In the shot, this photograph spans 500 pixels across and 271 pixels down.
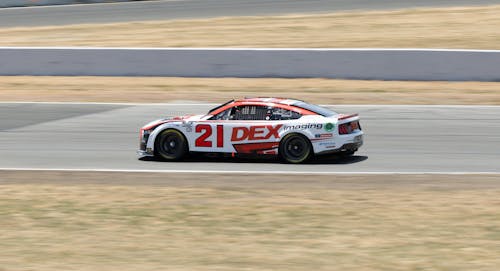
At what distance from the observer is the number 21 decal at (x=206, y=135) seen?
14.4 meters

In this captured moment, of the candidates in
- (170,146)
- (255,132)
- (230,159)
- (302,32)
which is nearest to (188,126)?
(170,146)

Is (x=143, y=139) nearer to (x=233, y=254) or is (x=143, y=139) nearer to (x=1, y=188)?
(x=1, y=188)

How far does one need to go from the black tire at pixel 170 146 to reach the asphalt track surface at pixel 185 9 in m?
20.4

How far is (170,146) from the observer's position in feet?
48.2

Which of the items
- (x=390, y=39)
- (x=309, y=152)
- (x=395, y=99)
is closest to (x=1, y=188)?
(x=309, y=152)

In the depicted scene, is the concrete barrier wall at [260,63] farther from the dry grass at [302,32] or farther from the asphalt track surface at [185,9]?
the asphalt track surface at [185,9]

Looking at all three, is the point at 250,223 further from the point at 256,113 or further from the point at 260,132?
the point at 256,113

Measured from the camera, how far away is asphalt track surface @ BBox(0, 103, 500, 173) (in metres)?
14.2

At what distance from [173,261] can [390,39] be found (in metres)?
21.1

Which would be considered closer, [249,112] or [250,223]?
[250,223]

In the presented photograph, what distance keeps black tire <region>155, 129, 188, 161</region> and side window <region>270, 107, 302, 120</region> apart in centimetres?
153

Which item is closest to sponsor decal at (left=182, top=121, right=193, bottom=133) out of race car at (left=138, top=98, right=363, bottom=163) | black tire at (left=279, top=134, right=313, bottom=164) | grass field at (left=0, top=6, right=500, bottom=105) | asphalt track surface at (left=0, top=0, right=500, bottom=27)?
race car at (left=138, top=98, right=363, bottom=163)

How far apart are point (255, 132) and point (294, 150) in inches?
26.7

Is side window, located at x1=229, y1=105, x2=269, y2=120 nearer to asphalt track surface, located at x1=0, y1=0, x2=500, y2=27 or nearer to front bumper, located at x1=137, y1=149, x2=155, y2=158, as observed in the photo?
front bumper, located at x1=137, y1=149, x2=155, y2=158
